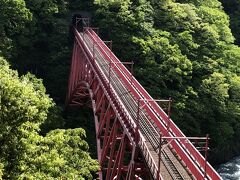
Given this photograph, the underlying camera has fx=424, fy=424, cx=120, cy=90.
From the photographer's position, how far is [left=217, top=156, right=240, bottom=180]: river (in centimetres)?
4082

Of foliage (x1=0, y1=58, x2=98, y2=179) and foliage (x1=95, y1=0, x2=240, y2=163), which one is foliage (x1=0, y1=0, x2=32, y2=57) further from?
foliage (x1=0, y1=58, x2=98, y2=179)

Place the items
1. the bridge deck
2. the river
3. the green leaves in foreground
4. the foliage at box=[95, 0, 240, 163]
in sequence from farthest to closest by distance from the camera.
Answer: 1. the foliage at box=[95, 0, 240, 163]
2. the river
3. the bridge deck
4. the green leaves in foreground

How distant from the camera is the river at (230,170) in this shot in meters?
40.8

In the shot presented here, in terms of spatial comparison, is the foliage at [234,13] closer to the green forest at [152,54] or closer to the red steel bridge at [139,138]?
the green forest at [152,54]

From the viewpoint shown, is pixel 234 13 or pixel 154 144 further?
pixel 234 13

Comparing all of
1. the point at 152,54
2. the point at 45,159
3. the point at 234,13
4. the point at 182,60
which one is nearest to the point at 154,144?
the point at 45,159

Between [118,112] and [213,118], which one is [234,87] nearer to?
[213,118]

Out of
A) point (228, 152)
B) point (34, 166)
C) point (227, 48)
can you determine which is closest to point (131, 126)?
point (34, 166)

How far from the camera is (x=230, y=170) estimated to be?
42.5 meters

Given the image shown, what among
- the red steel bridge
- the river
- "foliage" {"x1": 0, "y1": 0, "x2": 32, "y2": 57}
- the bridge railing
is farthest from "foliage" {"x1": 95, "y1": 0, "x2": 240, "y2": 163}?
the bridge railing

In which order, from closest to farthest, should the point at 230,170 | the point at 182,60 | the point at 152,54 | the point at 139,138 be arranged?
the point at 139,138
the point at 230,170
the point at 152,54
the point at 182,60

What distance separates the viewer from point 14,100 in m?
15.2

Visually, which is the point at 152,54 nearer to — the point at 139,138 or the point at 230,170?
the point at 230,170

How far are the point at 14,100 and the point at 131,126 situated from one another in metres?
6.22
